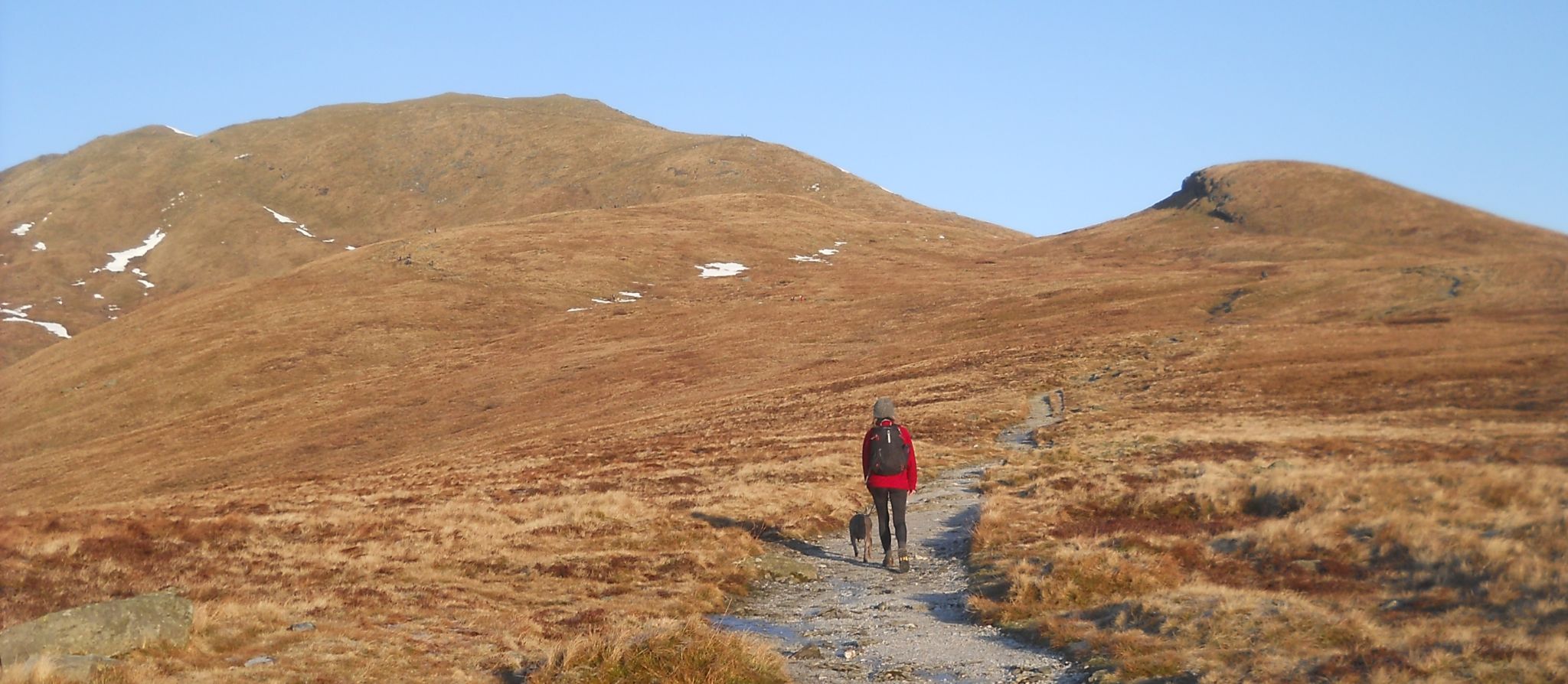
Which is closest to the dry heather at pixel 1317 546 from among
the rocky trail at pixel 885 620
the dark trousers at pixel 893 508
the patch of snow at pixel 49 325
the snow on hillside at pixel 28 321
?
the rocky trail at pixel 885 620

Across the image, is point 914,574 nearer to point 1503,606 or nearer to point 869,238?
point 1503,606

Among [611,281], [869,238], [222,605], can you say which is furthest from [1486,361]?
[869,238]

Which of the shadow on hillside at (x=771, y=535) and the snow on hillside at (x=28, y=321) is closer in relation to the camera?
the shadow on hillside at (x=771, y=535)

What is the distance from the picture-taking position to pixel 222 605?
1384cm

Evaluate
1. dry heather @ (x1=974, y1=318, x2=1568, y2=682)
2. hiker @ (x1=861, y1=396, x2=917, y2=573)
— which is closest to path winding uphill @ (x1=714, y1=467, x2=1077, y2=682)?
dry heather @ (x1=974, y1=318, x2=1568, y2=682)

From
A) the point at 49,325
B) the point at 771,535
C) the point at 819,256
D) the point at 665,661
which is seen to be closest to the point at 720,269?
the point at 819,256

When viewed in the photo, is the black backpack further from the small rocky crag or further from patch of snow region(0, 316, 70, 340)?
patch of snow region(0, 316, 70, 340)

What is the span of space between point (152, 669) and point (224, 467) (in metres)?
62.6

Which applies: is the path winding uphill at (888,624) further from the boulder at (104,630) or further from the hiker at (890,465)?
the boulder at (104,630)

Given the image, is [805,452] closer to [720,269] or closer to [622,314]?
[622,314]

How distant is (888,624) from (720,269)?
122 metres

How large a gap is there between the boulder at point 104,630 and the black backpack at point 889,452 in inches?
431

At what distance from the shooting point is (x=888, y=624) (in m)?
15.0

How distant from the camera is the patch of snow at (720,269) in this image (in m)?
132
